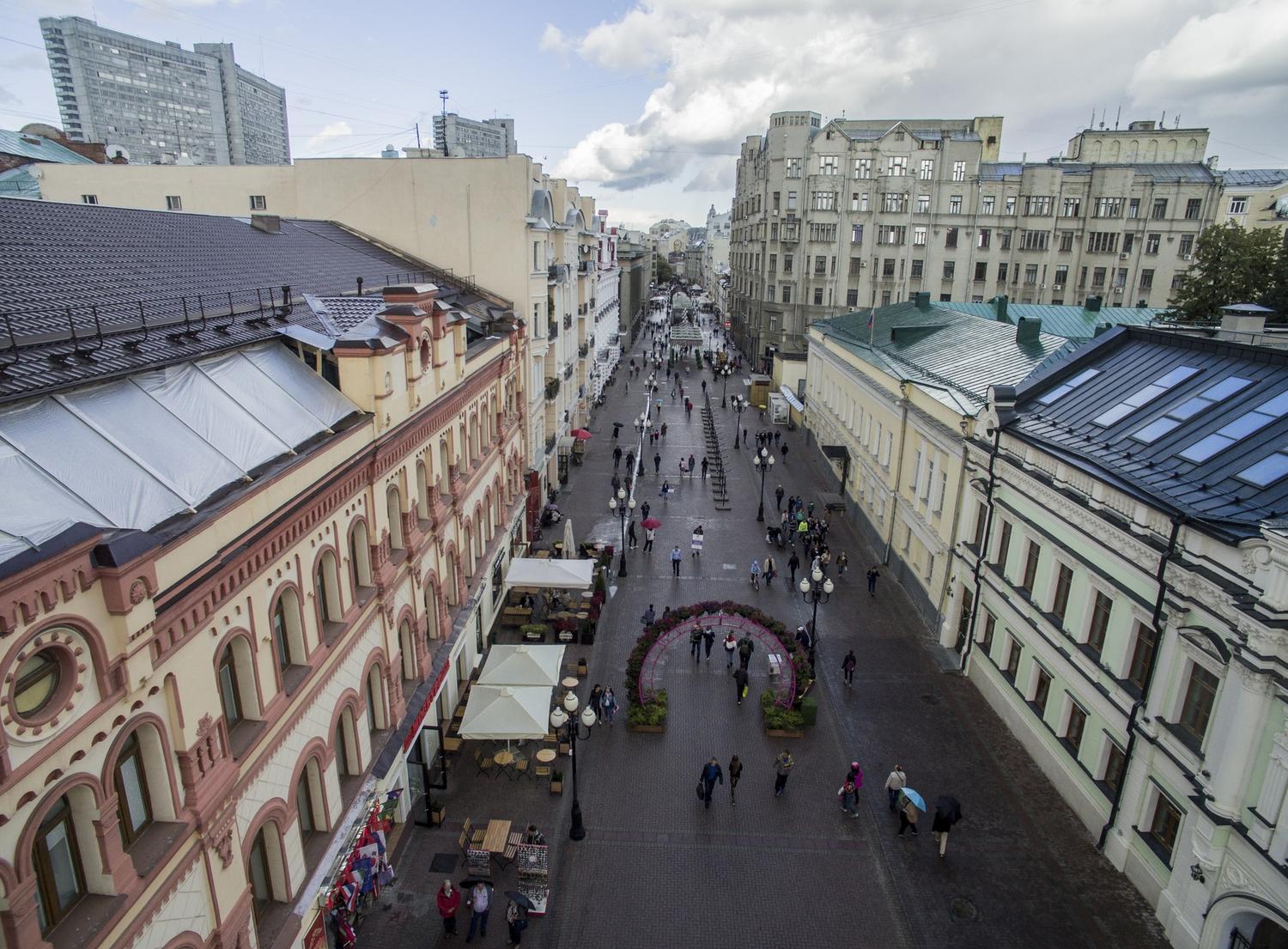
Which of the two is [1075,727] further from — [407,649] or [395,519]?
[395,519]

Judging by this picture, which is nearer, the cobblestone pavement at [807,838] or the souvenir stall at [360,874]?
the souvenir stall at [360,874]

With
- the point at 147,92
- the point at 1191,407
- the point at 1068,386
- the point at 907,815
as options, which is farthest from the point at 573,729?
the point at 147,92

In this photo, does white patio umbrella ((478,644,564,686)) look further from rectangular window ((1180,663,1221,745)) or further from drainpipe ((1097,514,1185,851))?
rectangular window ((1180,663,1221,745))

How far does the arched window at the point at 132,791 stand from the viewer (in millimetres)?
8281

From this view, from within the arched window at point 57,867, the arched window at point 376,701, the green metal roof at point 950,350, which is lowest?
the arched window at point 376,701

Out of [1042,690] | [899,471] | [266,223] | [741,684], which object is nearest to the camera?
[1042,690]

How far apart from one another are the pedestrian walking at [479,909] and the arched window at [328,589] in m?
6.00

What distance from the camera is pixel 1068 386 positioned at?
21.4m

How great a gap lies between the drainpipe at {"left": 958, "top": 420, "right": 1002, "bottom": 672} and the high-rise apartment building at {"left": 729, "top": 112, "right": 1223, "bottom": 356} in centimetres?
4213

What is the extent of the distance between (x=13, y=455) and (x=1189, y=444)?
20213 mm

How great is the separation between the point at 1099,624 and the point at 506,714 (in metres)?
14.4

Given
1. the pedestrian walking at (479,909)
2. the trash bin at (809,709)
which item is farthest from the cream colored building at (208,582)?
the trash bin at (809,709)

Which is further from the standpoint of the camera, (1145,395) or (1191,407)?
(1145,395)

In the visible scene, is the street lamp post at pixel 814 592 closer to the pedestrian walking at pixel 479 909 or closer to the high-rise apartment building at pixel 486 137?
the pedestrian walking at pixel 479 909
